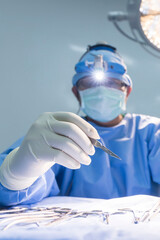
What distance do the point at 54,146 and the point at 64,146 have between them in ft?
0.13

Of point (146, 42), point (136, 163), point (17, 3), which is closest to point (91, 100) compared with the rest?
point (136, 163)

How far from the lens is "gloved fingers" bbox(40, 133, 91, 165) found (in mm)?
830

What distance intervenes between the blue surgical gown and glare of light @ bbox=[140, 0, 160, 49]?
0.65 meters

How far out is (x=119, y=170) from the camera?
4.61 ft

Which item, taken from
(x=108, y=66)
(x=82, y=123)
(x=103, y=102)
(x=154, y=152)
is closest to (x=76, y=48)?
(x=108, y=66)

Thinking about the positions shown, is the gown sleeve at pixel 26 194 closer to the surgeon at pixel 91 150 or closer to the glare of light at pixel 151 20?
the surgeon at pixel 91 150

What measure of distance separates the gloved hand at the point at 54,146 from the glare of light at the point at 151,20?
0.46 m

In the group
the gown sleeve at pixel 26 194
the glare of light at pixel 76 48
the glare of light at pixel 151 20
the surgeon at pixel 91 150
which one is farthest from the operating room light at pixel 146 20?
the glare of light at pixel 76 48

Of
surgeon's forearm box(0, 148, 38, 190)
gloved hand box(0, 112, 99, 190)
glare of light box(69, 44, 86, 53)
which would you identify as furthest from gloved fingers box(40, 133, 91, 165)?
glare of light box(69, 44, 86, 53)

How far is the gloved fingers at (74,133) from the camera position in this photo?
829 mm

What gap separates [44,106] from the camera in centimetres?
203

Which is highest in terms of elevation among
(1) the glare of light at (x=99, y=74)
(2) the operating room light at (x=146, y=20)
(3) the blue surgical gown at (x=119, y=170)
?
(2) the operating room light at (x=146, y=20)

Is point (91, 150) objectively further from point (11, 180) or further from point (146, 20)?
point (146, 20)

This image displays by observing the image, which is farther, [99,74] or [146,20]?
[99,74]
